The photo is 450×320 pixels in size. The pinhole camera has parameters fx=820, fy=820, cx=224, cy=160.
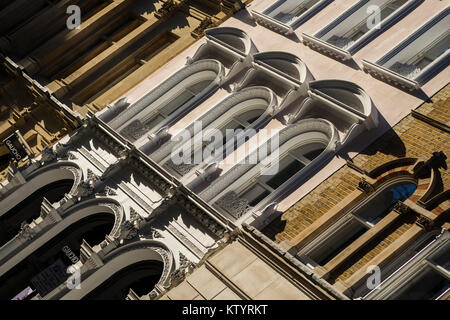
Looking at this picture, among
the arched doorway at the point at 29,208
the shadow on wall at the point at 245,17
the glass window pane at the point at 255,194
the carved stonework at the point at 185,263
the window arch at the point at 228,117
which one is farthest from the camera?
the shadow on wall at the point at 245,17

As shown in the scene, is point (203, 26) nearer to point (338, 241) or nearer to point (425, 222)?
point (338, 241)

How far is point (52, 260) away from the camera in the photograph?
38.4 m

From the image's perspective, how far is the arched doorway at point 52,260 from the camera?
35.9 m

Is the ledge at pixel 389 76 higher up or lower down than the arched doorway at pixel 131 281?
higher up

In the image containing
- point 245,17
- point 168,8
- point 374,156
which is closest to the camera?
point 374,156

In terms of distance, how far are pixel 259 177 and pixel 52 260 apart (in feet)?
35.8

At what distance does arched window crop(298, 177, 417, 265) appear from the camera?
31.0 metres

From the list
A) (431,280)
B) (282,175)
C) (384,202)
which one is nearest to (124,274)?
(282,175)

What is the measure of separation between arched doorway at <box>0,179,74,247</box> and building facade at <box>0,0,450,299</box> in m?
0.07

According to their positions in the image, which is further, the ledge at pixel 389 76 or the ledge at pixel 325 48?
the ledge at pixel 325 48

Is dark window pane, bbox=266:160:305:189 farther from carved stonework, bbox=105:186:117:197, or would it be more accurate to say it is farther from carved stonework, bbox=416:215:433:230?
carved stonework, bbox=105:186:117:197

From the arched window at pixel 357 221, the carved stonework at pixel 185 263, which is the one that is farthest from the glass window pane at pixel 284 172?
the carved stonework at pixel 185 263

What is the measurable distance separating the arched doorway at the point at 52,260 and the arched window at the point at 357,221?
37.5 feet

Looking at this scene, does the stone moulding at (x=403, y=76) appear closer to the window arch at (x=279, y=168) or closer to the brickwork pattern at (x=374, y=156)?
the brickwork pattern at (x=374, y=156)
